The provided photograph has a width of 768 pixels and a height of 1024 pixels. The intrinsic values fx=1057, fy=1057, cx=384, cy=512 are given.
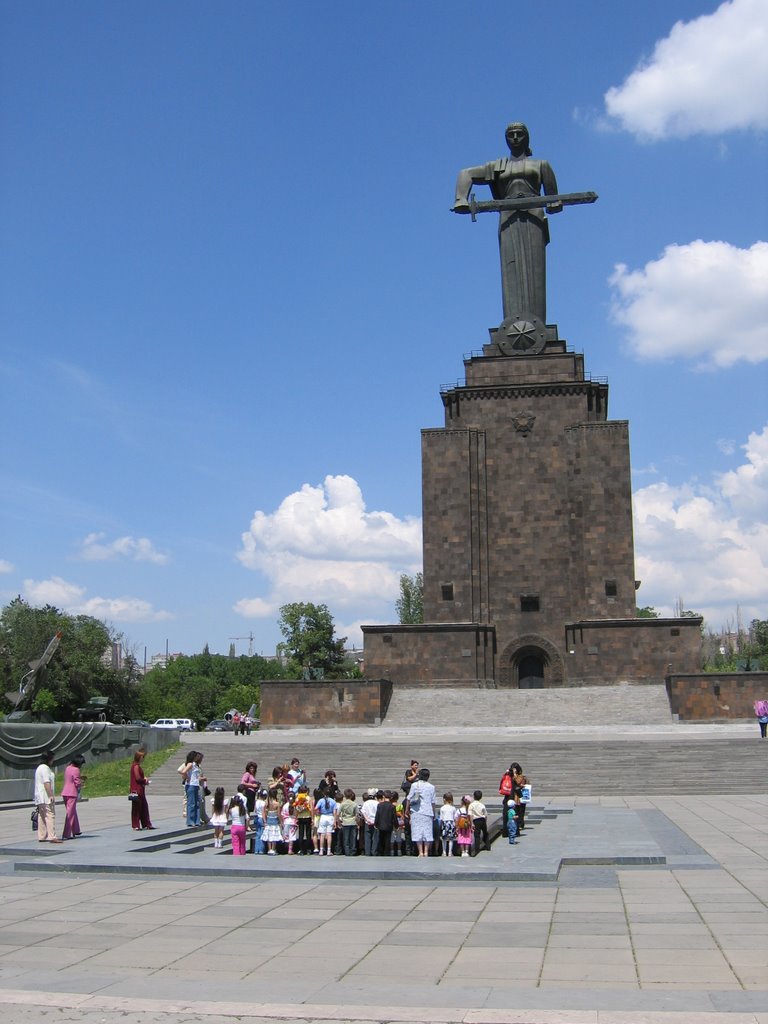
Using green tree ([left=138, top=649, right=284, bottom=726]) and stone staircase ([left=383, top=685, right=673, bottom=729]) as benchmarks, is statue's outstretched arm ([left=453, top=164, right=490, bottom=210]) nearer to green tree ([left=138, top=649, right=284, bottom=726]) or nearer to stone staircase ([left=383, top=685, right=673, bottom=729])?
stone staircase ([left=383, top=685, right=673, bottom=729])

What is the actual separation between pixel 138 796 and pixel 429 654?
79.9ft

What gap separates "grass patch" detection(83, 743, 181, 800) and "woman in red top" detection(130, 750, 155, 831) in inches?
390

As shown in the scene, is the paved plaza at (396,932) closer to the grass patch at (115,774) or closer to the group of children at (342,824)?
the group of children at (342,824)

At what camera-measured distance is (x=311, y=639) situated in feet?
236

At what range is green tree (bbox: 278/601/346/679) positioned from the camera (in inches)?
2842

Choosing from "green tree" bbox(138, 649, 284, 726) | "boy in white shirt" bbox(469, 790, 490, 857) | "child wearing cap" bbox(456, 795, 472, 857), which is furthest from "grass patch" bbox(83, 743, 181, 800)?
"green tree" bbox(138, 649, 284, 726)

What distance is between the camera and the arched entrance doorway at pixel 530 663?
41.1 meters

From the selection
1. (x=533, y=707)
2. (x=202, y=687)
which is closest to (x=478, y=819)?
(x=533, y=707)

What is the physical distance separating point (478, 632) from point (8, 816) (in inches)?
876

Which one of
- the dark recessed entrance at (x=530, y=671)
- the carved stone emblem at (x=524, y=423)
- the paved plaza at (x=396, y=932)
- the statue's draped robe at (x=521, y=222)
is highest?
the statue's draped robe at (x=521, y=222)

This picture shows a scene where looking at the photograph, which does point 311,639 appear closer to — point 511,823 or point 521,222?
point 521,222

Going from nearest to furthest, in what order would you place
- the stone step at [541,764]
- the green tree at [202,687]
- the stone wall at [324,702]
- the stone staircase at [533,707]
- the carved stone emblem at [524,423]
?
the stone step at [541,764] < the stone staircase at [533,707] < the stone wall at [324,702] < the carved stone emblem at [524,423] < the green tree at [202,687]

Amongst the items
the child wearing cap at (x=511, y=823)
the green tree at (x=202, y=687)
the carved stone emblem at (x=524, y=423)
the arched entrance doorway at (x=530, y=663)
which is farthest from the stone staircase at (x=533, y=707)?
the green tree at (x=202, y=687)

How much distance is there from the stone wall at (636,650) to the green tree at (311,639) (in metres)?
Result: 34.7
